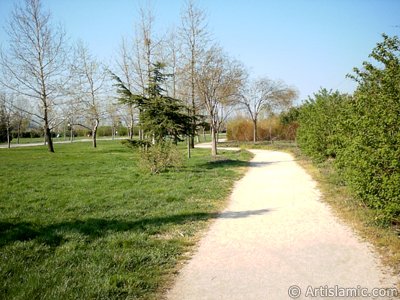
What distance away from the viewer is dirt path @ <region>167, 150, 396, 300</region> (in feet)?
12.5

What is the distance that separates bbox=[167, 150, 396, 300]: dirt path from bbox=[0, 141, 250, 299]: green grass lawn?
1.42 ft

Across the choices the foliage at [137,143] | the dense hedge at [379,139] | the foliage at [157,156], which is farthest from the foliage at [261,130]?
the dense hedge at [379,139]

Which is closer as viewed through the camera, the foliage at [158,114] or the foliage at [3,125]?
the foliage at [158,114]

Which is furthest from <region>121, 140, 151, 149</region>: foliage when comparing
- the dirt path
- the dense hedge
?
the dense hedge

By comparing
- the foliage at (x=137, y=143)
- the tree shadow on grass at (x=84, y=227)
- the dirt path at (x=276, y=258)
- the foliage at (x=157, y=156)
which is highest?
the foliage at (x=137, y=143)

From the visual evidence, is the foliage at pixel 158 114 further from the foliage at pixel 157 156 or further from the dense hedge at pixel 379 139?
the dense hedge at pixel 379 139

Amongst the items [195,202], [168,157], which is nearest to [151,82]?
[168,157]

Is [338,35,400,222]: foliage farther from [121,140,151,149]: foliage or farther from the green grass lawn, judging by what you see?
[121,140,151,149]: foliage

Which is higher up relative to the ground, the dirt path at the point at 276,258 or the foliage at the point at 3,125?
the foliage at the point at 3,125

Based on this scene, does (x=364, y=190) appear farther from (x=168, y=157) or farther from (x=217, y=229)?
(x=168, y=157)

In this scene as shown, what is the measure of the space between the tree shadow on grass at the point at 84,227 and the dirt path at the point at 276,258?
2.63 ft

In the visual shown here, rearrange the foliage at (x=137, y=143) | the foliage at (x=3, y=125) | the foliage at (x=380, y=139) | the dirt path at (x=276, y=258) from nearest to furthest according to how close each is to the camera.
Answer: the dirt path at (x=276, y=258) < the foliage at (x=380, y=139) < the foliage at (x=137, y=143) < the foliage at (x=3, y=125)

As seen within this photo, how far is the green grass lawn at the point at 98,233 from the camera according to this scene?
388 cm

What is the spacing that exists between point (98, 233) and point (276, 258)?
3.36m
